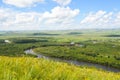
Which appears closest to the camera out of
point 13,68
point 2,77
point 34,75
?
point 2,77

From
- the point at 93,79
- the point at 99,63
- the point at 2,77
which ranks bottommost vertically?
the point at 99,63

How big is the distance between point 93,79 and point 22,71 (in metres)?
2.00

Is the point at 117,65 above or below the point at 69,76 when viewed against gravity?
below

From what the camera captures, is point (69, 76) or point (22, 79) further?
point (69, 76)

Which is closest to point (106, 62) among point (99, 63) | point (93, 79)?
point (99, 63)

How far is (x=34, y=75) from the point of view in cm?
612

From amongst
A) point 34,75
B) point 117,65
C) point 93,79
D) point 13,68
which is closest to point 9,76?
point 34,75

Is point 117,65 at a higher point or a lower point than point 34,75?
lower

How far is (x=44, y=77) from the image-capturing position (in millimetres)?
6191

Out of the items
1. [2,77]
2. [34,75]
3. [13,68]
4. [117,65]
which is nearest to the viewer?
[2,77]

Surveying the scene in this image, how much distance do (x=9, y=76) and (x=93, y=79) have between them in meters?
2.57

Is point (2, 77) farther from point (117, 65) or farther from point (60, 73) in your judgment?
point (117, 65)

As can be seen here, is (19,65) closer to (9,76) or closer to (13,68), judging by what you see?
(13,68)

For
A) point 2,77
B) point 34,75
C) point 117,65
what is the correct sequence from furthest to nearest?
1. point 117,65
2. point 34,75
3. point 2,77
